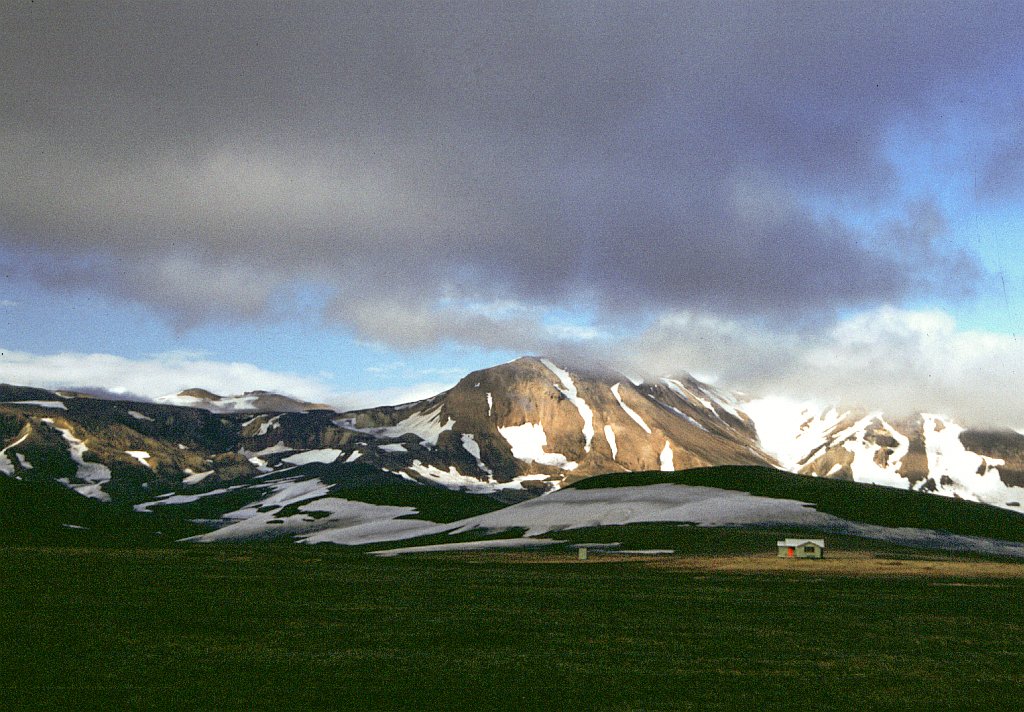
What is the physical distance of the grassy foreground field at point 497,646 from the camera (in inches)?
1127

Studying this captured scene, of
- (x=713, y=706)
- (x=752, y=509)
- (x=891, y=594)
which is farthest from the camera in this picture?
(x=752, y=509)

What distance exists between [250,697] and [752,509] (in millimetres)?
159541

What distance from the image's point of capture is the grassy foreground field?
93.9 ft

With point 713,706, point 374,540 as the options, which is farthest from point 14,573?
point 374,540

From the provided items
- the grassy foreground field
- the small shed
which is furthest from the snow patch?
the grassy foreground field

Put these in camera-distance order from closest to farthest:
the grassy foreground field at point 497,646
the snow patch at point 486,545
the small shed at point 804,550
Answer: the grassy foreground field at point 497,646
the small shed at point 804,550
the snow patch at point 486,545

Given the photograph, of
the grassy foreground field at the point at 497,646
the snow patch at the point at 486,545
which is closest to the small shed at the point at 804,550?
the snow patch at the point at 486,545

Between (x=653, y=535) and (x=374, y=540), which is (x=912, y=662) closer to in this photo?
(x=653, y=535)

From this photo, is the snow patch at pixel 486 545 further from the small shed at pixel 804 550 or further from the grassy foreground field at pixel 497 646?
the grassy foreground field at pixel 497 646

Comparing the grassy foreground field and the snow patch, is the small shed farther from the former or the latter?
the grassy foreground field

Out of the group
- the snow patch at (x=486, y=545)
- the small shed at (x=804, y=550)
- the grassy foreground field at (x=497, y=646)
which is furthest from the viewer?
the snow patch at (x=486, y=545)

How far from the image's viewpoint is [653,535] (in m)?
147

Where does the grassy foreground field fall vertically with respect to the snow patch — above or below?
above

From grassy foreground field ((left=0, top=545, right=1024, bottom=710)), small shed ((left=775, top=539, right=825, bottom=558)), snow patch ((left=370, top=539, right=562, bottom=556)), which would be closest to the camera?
grassy foreground field ((left=0, top=545, right=1024, bottom=710))
